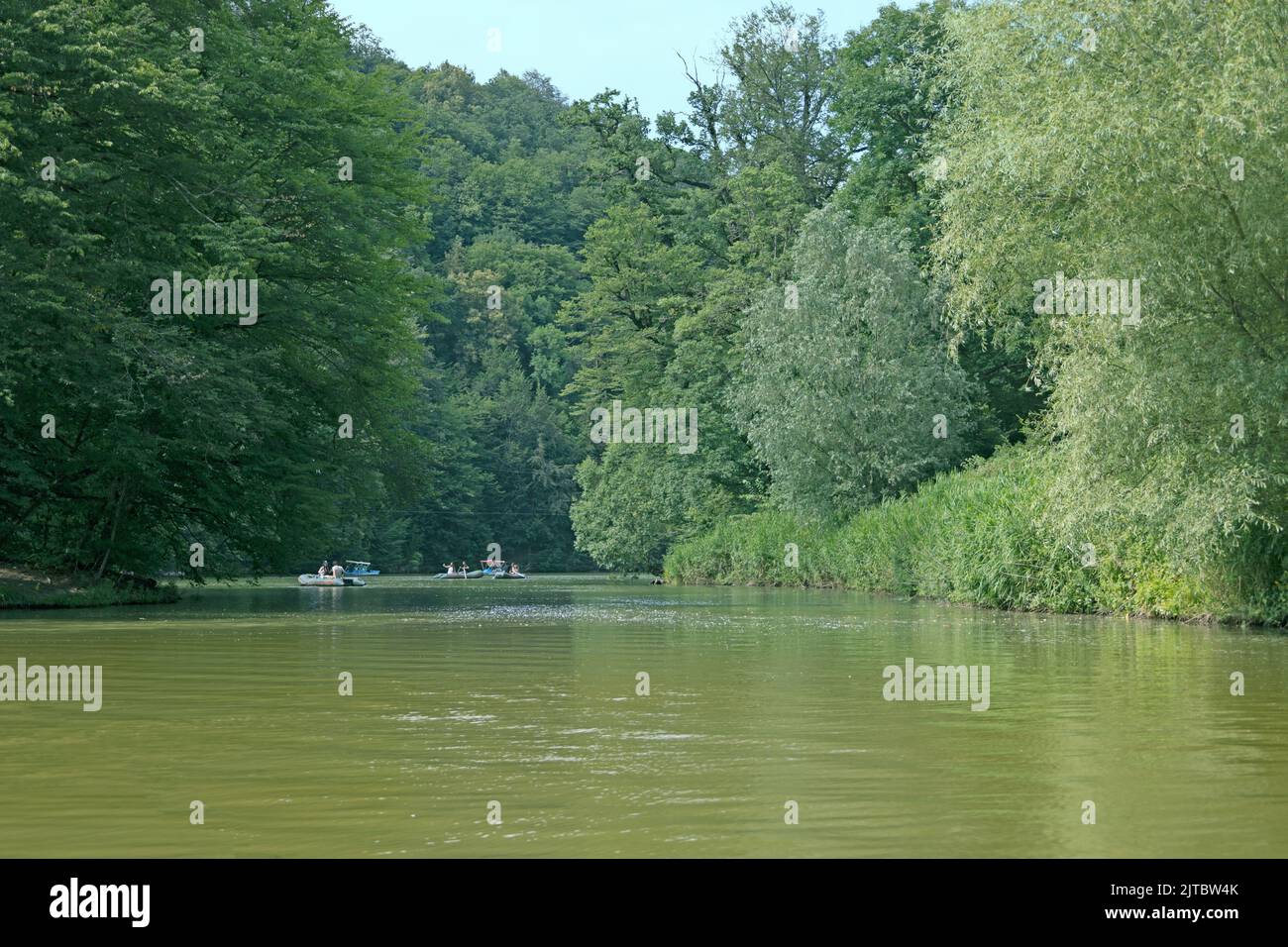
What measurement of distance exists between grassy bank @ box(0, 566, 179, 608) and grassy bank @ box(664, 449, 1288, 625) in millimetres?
18915

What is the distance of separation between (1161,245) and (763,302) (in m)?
32.7

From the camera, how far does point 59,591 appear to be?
1278 inches

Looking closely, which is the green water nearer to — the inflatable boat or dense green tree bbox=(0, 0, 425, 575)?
dense green tree bbox=(0, 0, 425, 575)

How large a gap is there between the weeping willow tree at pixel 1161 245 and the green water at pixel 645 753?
2.91 metres

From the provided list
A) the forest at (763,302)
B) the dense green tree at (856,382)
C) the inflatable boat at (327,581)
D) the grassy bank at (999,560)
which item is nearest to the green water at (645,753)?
the grassy bank at (999,560)

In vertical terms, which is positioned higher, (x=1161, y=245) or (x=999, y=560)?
(x=1161, y=245)

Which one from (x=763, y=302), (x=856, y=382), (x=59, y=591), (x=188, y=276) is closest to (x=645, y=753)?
(x=59, y=591)

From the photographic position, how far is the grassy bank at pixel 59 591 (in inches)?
1247

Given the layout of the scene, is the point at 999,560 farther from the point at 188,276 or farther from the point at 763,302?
the point at 763,302

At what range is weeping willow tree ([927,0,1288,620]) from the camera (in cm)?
2114

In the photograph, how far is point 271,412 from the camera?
1350 inches
